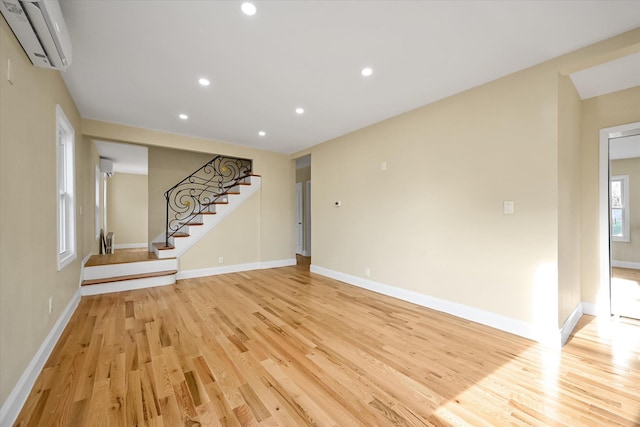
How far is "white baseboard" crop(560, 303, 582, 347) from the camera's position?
2.51m

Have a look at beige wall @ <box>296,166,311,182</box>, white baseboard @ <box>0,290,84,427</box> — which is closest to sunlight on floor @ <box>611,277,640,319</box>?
white baseboard @ <box>0,290,84,427</box>

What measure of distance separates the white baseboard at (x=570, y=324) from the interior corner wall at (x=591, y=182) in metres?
0.31

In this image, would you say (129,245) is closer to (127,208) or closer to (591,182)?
(127,208)

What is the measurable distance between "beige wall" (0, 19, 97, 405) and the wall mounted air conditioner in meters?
0.06

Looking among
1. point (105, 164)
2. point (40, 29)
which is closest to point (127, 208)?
point (105, 164)

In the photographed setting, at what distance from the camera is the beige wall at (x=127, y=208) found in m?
8.40

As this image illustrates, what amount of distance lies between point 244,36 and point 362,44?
1027 millimetres

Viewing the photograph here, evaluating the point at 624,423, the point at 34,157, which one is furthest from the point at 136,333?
the point at 624,423

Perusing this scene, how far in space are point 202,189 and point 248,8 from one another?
5.20m

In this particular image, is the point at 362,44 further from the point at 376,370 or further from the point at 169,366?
the point at 169,366

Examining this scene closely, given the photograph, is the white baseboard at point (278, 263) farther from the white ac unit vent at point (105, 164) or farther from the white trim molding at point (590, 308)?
the white trim molding at point (590, 308)

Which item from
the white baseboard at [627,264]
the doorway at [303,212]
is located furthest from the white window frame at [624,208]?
the doorway at [303,212]

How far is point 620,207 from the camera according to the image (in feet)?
11.3

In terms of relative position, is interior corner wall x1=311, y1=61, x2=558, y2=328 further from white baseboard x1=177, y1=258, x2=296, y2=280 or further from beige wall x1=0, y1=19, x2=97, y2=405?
beige wall x1=0, y1=19, x2=97, y2=405
